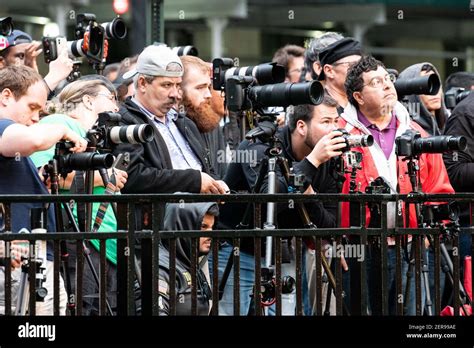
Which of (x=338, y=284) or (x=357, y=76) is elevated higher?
(x=357, y=76)

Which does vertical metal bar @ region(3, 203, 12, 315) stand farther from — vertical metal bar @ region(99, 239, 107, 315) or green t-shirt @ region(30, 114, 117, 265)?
green t-shirt @ region(30, 114, 117, 265)

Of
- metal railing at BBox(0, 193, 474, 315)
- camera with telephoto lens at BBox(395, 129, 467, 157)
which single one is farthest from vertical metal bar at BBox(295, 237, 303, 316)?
camera with telephoto lens at BBox(395, 129, 467, 157)

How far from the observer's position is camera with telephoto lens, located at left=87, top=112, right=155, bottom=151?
7.14 meters

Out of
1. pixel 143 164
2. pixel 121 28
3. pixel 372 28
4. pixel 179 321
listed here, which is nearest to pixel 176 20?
pixel 372 28

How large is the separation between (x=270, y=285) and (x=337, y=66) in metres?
2.29

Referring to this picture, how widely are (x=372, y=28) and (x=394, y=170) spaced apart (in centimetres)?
1594

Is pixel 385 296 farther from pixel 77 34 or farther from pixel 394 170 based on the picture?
pixel 77 34

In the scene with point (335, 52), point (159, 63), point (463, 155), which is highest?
point (335, 52)

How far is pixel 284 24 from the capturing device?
23000 millimetres

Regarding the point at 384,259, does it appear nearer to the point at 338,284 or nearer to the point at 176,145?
the point at 338,284

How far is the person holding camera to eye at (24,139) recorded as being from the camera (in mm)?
6918

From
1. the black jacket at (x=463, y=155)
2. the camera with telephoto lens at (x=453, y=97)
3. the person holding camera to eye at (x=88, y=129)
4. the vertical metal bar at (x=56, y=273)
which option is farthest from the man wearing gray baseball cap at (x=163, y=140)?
the camera with telephoto lens at (x=453, y=97)

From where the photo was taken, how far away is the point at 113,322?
662 centimetres

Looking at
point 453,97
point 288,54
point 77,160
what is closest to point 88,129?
point 77,160
